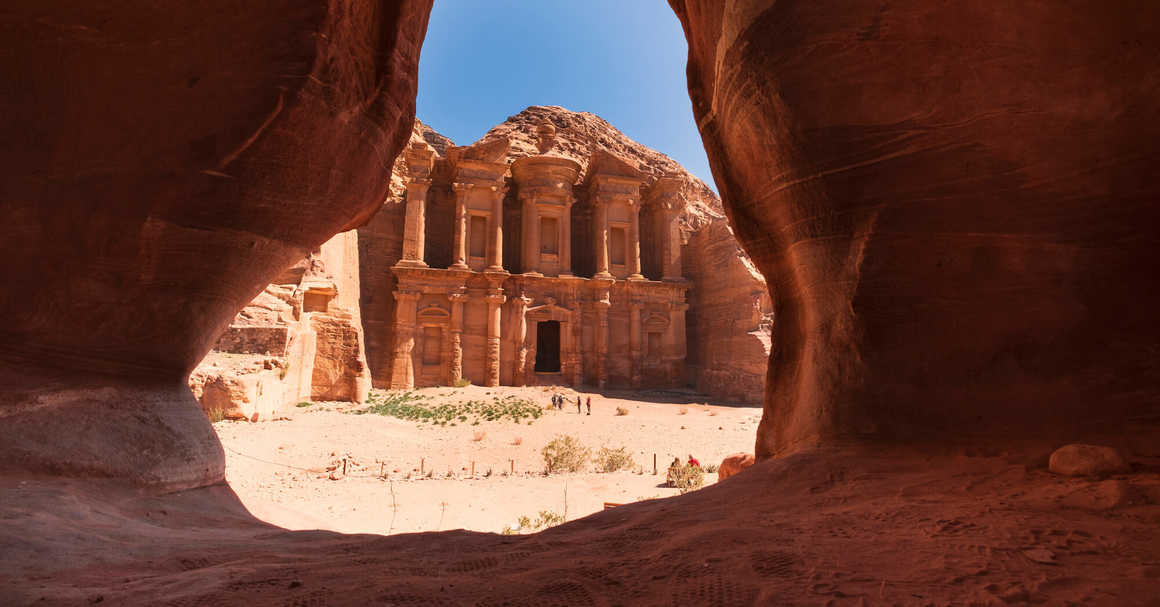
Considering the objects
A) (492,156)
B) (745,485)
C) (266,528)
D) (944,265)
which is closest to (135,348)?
(266,528)

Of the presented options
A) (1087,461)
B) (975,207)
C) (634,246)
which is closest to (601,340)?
(634,246)

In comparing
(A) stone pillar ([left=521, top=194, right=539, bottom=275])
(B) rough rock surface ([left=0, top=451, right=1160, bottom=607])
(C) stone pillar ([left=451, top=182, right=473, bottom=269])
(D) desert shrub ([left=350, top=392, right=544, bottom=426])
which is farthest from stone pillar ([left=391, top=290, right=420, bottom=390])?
(B) rough rock surface ([left=0, top=451, right=1160, bottom=607])

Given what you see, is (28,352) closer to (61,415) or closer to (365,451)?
(61,415)

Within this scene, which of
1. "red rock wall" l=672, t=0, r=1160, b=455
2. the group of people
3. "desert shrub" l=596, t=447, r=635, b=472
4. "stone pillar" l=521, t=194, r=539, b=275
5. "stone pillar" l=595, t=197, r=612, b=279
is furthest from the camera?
"stone pillar" l=595, t=197, r=612, b=279

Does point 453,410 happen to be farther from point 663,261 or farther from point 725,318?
point 663,261

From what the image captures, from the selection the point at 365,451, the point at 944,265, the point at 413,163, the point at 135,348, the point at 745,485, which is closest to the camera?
the point at 745,485

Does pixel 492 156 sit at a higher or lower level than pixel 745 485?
higher

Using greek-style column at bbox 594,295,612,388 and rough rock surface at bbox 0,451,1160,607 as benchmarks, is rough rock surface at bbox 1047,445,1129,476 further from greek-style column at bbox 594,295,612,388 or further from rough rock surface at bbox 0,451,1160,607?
greek-style column at bbox 594,295,612,388
